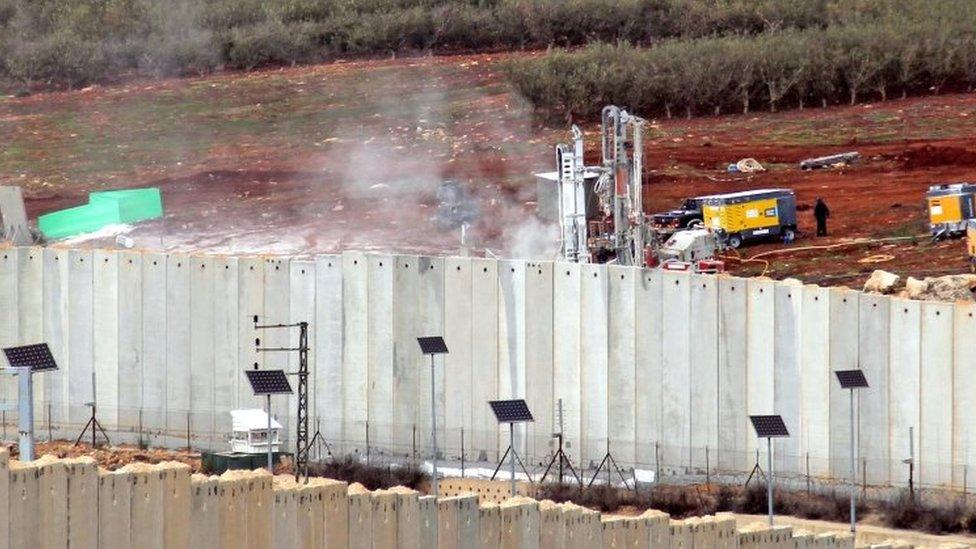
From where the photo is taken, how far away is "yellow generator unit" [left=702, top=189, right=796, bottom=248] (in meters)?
51.2

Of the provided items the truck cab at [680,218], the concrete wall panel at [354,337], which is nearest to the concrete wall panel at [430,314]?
the concrete wall panel at [354,337]

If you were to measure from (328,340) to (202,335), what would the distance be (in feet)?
6.99

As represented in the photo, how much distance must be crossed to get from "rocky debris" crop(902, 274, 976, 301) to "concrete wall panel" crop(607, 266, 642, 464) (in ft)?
14.9

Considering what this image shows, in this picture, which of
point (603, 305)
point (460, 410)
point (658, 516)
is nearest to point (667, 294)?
point (603, 305)

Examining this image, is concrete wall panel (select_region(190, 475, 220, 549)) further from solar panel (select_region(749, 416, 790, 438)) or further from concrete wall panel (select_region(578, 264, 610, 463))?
concrete wall panel (select_region(578, 264, 610, 463))

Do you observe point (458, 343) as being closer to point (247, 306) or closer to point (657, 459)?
point (247, 306)

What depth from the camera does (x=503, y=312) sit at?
44.1 metres

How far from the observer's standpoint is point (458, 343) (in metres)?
44.3

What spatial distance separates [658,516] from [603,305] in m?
14.7

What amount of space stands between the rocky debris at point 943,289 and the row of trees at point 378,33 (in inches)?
1206

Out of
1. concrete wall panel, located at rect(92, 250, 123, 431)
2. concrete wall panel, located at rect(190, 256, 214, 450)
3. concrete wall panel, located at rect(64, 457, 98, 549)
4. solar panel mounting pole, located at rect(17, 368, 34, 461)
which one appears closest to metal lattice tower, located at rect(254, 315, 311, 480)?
concrete wall panel, located at rect(190, 256, 214, 450)

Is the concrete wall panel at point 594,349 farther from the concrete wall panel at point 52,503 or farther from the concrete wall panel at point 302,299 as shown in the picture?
the concrete wall panel at point 52,503

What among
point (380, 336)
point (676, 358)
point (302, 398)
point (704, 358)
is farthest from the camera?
point (380, 336)

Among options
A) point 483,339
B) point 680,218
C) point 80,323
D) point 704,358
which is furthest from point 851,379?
point 80,323
